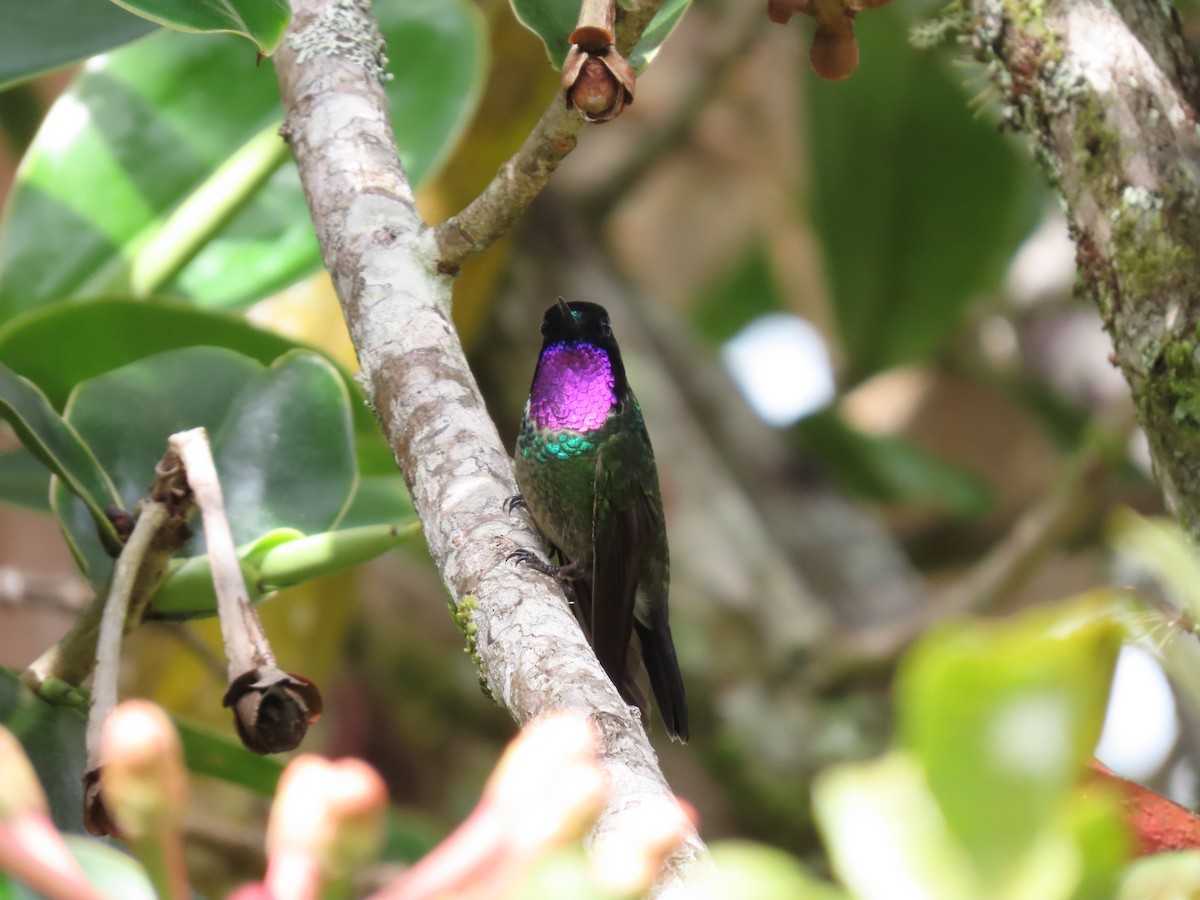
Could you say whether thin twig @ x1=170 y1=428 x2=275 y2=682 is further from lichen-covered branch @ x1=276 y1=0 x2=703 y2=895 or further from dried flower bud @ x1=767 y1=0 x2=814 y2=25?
dried flower bud @ x1=767 y1=0 x2=814 y2=25

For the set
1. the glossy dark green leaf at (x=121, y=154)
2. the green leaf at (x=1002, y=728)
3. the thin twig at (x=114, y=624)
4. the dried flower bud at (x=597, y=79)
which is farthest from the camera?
the glossy dark green leaf at (x=121, y=154)

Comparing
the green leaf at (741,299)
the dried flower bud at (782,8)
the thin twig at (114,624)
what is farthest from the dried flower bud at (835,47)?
the green leaf at (741,299)

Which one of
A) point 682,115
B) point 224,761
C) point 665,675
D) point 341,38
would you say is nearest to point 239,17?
point 341,38

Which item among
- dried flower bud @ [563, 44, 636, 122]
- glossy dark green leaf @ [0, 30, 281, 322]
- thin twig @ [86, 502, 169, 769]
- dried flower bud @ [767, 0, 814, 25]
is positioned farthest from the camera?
glossy dark green leaf @ [0, 30, 281, 322]

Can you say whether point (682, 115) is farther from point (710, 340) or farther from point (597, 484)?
point (597, 484)

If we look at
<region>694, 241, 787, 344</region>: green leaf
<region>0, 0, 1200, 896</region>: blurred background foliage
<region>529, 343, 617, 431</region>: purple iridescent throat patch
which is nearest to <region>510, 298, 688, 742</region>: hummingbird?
<region>529, 343, 617, 431</region>: purple iridescent throat patch

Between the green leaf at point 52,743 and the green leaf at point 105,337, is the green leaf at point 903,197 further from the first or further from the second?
the green leaf at point 52,743
